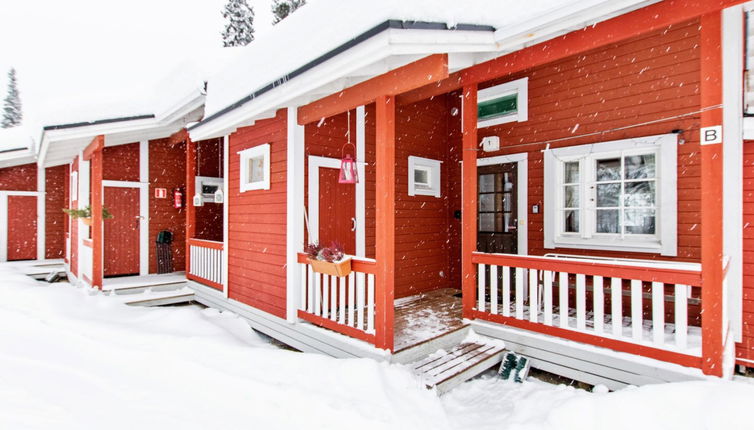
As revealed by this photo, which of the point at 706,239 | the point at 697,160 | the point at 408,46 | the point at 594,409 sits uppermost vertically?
the point at 408,46

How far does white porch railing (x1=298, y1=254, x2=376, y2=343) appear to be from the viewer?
370cm

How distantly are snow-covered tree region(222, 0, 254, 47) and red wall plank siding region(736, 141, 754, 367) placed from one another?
1840cm

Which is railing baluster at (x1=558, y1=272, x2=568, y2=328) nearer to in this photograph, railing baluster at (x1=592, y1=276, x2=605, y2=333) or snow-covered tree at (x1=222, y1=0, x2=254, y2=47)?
railing baluster at (x1=592, y1=276, x2=605, y2=333)

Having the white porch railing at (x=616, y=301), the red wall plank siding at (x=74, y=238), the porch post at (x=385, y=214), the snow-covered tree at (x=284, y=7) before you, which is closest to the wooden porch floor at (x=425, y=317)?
the porch post at (x=385, y=214)

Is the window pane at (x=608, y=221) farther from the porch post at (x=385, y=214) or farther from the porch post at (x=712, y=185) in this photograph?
the porch post at (x=385, y=214)

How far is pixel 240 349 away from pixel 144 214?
5.35 m

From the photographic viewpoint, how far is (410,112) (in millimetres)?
5973

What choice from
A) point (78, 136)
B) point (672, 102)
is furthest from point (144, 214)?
point (672, 102)

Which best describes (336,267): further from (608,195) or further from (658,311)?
(608,195)

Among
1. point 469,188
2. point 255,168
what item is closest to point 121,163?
point 255,168

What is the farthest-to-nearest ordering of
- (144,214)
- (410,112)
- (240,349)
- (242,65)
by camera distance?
1. (144,214)
2. (410,112)
3. (242,65)
4. (240,349)

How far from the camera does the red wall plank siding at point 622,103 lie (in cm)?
414

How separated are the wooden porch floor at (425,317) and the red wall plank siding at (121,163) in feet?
19.3

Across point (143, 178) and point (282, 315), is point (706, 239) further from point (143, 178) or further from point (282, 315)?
point (143, 178)
